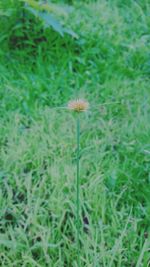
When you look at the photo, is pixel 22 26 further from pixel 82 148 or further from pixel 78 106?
pixel 78 106

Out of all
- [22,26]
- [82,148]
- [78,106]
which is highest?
[22,26]

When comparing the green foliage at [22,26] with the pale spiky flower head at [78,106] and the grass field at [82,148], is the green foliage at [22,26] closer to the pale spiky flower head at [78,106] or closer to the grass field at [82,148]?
the grass field at [82,148]

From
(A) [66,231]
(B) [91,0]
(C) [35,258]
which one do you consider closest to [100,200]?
(A) [66,231]

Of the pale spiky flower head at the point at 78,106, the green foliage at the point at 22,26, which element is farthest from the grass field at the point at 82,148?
the pale spiky flower head at the point at 78,106

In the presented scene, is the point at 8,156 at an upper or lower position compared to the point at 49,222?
upper

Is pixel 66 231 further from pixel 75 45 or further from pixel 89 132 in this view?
pixel 75 45

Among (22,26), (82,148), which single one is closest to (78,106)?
(82,148)

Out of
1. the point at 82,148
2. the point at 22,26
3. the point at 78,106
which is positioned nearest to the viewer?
the point at 78,106

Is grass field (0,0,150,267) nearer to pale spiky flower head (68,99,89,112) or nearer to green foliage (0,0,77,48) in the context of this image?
green foliage (0,0,77,48)
